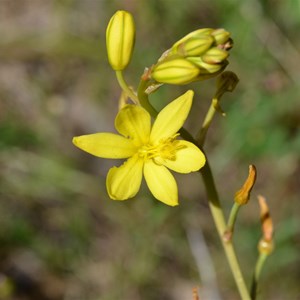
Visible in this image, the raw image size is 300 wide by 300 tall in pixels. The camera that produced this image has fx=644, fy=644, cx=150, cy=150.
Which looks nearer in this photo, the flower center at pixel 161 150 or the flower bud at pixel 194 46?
the flower bud at pixel 194 46

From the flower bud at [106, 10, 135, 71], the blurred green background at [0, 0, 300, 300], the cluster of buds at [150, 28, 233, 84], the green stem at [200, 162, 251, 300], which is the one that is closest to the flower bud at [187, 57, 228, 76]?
the cluster of buds at [150, 28, 233, 84]

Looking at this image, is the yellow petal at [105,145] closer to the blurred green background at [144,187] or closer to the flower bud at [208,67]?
the flower bud at [208,67]

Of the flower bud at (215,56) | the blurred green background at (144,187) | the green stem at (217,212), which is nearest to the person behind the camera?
the flower bud at (215,56)

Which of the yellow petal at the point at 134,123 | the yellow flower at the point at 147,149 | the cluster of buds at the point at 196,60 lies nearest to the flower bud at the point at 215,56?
the cluster of buds at the point at 196,60

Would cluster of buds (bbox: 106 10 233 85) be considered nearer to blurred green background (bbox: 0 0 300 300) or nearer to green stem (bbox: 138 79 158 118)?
green stem (bbox: 138 79 158 118)

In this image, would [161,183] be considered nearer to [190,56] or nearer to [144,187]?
[190,56]

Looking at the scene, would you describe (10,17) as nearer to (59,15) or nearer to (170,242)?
(59,15)

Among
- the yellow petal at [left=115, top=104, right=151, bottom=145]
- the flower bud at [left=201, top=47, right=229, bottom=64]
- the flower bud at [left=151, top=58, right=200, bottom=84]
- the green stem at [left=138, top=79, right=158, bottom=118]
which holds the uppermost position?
the flower bud at [left=201, top=47, right=229, bottom=64]

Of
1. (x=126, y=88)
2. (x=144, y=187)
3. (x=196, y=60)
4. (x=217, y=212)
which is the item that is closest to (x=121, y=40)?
(x=126, y=88)

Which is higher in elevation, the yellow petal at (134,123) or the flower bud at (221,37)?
the flower bud at (221,37)
